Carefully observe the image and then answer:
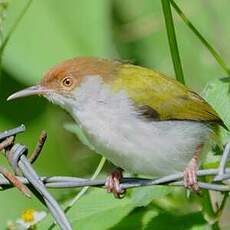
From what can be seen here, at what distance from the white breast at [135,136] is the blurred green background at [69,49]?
1.58 m

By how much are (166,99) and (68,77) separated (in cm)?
41

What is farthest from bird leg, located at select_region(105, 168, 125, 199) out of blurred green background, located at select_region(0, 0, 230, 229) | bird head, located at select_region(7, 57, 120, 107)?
blurred green background, located at select_region(0, 0, 230, 229)

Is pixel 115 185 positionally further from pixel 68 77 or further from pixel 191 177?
pixel 68 77

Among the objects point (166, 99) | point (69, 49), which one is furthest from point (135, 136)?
point (69, 49)

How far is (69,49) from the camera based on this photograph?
5598 millimetres

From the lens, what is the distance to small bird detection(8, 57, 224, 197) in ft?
11.2

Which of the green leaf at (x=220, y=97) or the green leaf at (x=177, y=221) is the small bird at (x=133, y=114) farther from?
the green leaf at (x=177, y=221)

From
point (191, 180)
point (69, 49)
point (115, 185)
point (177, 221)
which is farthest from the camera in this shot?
point (69, 49)

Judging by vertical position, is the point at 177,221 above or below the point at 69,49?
below

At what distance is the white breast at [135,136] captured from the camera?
3410 millimetres

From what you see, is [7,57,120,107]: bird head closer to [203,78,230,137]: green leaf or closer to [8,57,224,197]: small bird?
[8,57,224,197]: small bird

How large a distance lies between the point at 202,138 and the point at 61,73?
619 mm

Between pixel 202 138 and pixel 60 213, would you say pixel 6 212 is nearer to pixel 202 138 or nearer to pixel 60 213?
pixel 202 138

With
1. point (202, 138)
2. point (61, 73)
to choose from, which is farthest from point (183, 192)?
point (61, 73)
